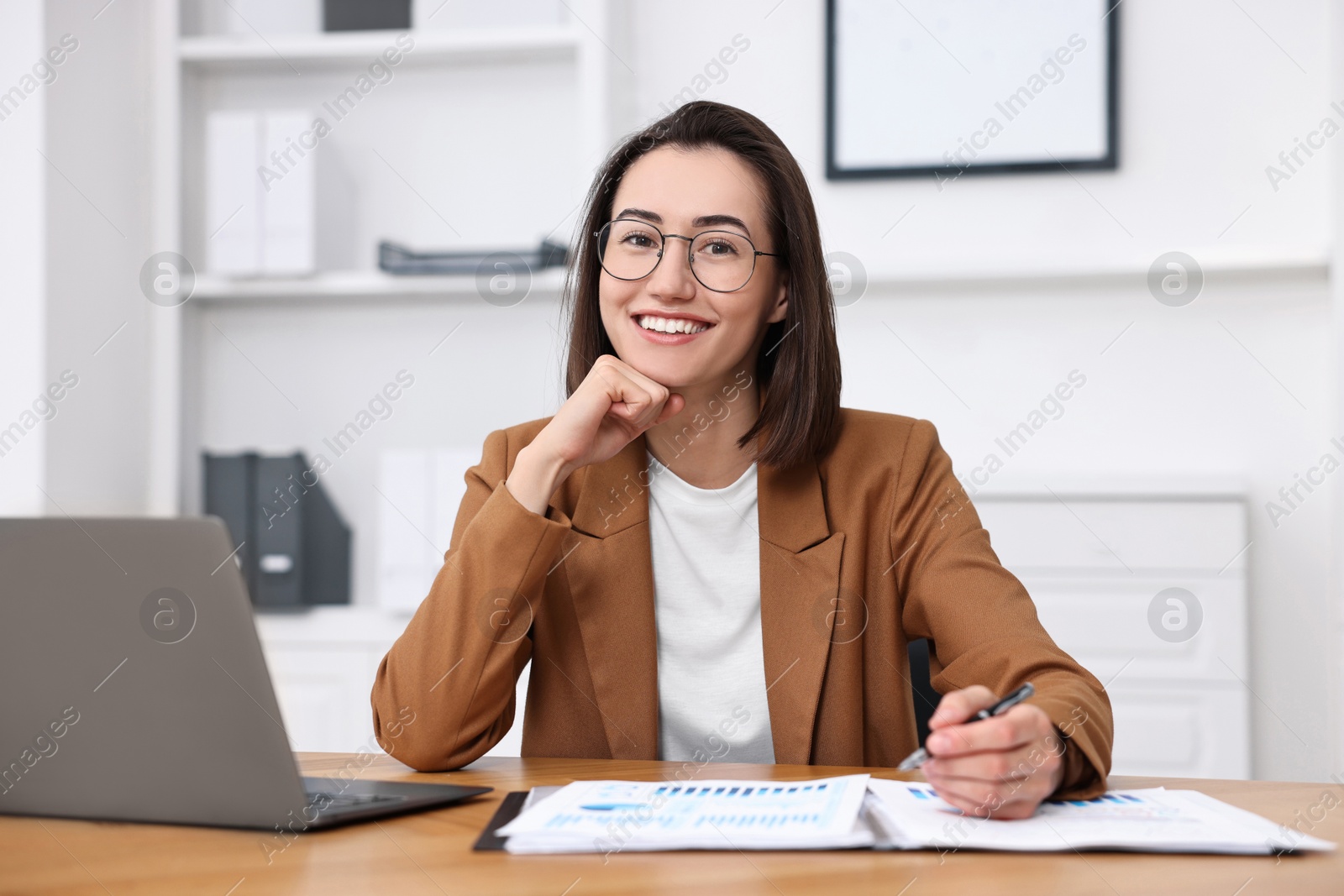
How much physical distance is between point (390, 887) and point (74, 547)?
312mm

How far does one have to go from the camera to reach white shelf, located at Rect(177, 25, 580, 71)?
9.06 feet

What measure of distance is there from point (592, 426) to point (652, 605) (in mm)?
247

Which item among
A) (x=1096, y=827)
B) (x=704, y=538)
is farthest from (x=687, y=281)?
(x=1096, y=827)

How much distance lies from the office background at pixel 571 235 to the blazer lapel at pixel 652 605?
3.83 ft

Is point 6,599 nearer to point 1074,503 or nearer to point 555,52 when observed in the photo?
point 1074,503

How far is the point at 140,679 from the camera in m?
0.74

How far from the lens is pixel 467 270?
274 cm

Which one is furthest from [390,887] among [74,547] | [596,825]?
[74,547]

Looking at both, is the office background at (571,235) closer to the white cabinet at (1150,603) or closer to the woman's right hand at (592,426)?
the white cabinet at (1150,603)

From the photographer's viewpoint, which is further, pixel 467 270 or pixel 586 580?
pixel 467 270

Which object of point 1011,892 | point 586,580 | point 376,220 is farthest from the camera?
point 376,220

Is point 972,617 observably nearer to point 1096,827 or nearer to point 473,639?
point 1096,827

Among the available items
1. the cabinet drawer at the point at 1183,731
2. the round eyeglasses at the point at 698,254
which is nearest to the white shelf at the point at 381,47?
the round eyeglasses at the point at 698,254

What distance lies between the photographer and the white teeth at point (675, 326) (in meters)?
Result: 1.48
